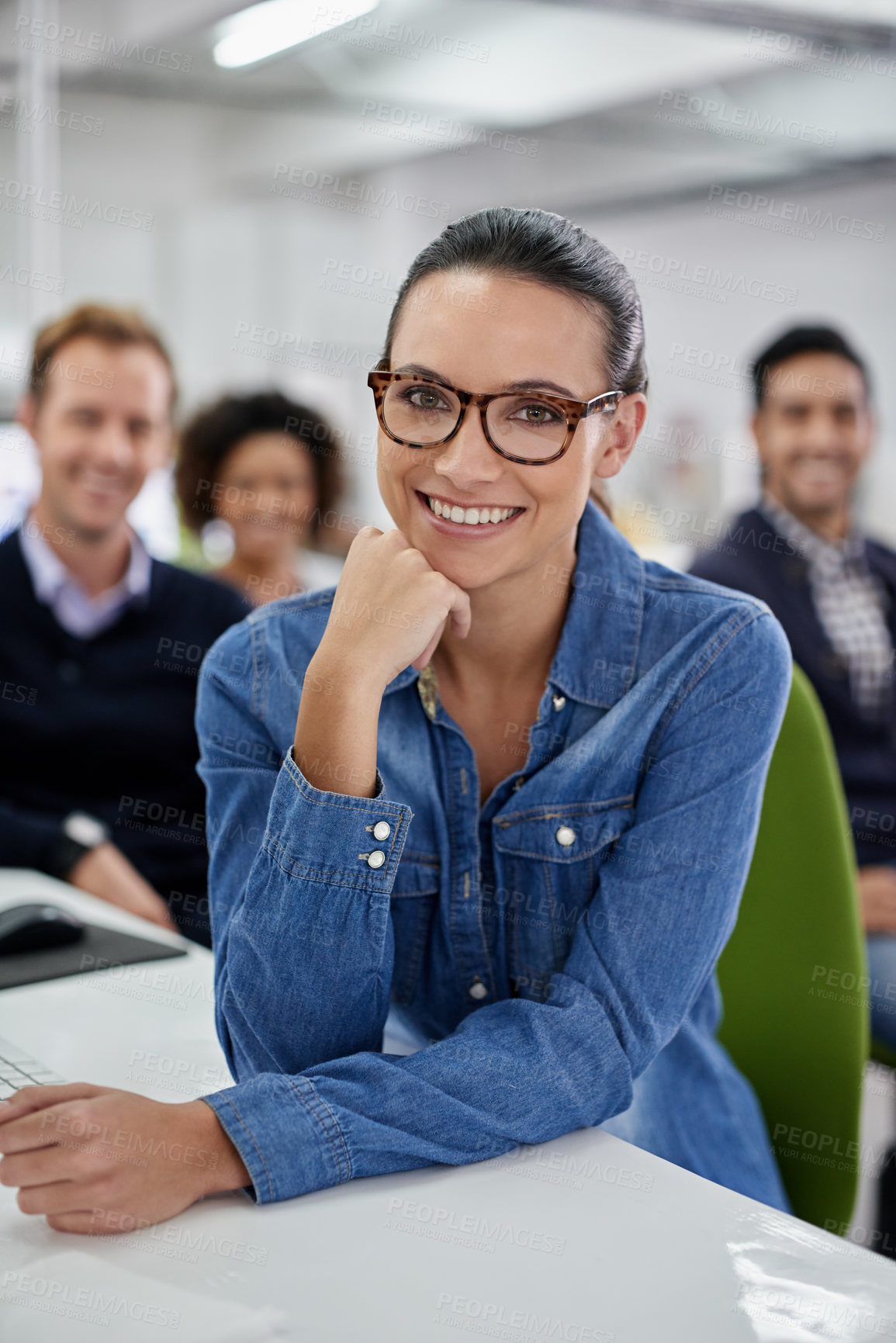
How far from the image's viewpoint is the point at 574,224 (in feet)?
3.49

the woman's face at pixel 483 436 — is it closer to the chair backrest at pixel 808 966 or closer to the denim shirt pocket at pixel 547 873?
the denim shirt pocket at pixel 547 873

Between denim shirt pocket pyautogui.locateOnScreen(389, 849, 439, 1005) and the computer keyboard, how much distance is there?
0.31m

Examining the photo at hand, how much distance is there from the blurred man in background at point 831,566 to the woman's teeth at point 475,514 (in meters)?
1.36

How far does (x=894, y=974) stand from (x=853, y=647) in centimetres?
76

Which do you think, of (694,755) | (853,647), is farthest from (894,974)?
(694,755)

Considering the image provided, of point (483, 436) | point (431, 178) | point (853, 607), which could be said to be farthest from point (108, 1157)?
point (431, 178)

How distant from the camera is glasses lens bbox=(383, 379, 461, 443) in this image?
40.3 inches

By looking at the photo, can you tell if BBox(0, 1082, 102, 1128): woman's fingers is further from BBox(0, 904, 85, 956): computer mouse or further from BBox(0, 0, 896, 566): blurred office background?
BBox(0, 0, 896, 566): blurred office background

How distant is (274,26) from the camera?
367 centimetres

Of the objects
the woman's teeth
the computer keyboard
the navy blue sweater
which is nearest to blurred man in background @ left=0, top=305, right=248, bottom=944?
the navy blue sweater

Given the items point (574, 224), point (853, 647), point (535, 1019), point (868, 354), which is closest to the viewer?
point (535, 1019)

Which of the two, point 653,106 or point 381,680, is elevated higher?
point 653,106

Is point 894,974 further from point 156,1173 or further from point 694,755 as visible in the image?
point 156,1173

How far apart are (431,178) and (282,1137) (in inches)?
177
